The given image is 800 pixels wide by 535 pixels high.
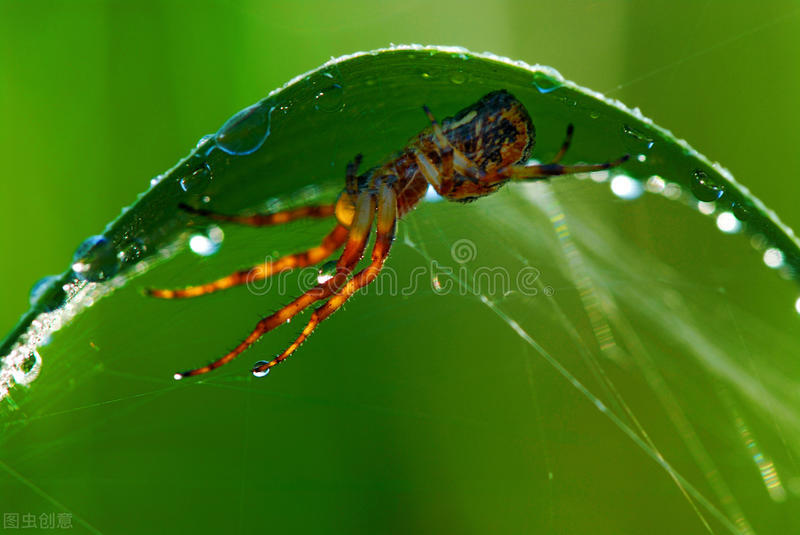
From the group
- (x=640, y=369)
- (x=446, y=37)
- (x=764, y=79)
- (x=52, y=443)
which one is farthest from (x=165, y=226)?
(x=764, y=79)

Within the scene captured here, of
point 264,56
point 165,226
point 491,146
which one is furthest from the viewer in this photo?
point 264,56

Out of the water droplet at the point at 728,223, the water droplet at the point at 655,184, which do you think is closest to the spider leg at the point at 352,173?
the water droplet at the point at 655,184

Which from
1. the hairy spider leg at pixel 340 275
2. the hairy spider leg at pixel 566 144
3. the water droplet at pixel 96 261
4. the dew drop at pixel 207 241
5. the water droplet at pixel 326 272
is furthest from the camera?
the water droplet at pixel 326 272

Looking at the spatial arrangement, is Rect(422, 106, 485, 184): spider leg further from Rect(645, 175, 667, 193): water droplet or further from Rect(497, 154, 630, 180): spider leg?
Rect(645, 175, 667, 193): water droplet

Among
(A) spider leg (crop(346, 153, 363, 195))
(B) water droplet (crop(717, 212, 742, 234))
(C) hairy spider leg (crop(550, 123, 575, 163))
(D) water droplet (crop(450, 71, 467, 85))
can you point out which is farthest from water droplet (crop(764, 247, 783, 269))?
(A) spider leg (crop(346, 153, 363, 195))

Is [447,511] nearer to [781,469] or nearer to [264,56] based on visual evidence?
[781,469]

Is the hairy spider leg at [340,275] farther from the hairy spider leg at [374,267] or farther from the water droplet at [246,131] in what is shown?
the water droplet at [246,131]

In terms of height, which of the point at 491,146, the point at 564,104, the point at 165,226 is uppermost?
the point at 491,146
